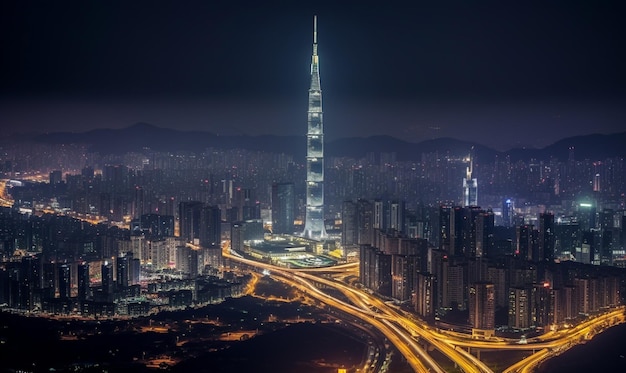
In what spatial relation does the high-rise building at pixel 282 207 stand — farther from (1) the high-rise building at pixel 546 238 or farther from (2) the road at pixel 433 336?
(1) the high-rise building at pixel 546 238

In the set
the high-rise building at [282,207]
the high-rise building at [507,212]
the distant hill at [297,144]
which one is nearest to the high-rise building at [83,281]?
the distant hill at [297,144]

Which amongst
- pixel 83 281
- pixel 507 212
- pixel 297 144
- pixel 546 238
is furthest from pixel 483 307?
pixel 297 144

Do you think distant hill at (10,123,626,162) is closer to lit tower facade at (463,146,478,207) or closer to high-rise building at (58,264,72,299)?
lit tower facade at (463,146,478,207)

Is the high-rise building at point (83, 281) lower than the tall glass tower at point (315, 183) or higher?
lower

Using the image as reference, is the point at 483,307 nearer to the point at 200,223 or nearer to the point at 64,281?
the point at 64,281

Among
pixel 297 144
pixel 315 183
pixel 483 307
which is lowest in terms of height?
pixel 483 307

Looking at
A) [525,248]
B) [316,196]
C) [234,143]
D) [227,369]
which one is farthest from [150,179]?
[227,369]

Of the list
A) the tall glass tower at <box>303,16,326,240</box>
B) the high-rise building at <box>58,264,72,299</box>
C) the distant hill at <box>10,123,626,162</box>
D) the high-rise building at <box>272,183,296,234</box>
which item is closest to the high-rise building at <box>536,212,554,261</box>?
the distant hill at <box>10,123,626,162</box>
